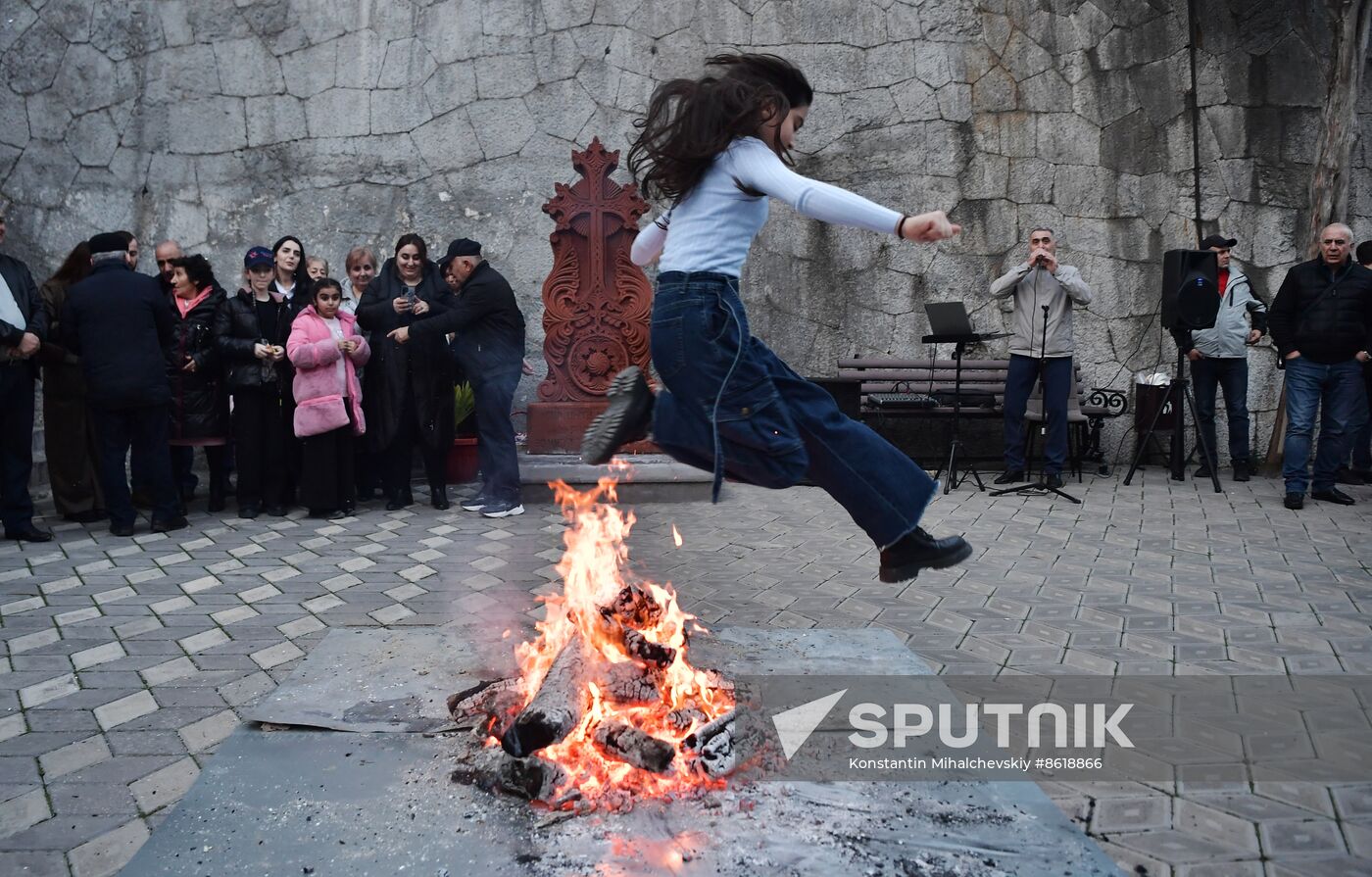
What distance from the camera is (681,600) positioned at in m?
5.16

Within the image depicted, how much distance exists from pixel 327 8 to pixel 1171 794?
10.1 meters

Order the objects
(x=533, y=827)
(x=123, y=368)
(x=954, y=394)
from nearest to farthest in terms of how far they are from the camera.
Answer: (x=533, y=827)
(x=123, y=368)
(x=954, y=394)

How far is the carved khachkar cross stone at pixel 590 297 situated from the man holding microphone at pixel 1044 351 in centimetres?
312

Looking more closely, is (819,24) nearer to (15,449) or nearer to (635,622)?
(15,449)

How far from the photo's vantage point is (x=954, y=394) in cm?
925

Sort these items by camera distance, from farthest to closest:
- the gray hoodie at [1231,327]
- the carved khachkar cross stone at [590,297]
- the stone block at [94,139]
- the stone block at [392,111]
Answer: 1. the stone block at [392,111]
2. the stone block at [94,139]
3. the gray hoodie at [1231,327]
4. the carved khachkar cross stone at [590,297]

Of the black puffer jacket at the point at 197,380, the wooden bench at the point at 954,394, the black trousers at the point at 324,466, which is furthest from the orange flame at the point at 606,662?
the wooden bench at the point at 954,394

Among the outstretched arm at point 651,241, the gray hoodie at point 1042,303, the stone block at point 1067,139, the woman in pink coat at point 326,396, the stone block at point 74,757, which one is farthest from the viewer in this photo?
the stone block at point 1067,139

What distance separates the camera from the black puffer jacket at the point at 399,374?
7648 mm

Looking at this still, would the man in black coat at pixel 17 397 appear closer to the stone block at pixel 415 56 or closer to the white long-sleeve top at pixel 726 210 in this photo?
the stone block at pixel 415 56

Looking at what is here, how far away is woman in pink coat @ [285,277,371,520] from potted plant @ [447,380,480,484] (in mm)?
1000

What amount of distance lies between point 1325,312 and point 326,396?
7.58m

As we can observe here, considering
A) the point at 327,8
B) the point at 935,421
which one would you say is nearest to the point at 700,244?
the point at 935,421

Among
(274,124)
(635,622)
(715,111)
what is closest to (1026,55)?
(274,124)
